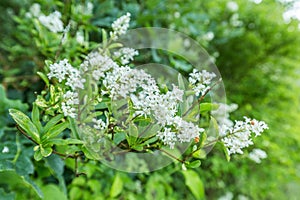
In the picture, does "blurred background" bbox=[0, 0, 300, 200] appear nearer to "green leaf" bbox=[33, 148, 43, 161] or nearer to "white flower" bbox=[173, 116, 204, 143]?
"green leaf" bbox=[33, 148, 43, 161]

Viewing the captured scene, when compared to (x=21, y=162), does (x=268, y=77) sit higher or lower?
higher

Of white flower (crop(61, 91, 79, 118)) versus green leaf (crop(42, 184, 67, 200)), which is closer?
white flower (crop(61, 91, 79, 118))

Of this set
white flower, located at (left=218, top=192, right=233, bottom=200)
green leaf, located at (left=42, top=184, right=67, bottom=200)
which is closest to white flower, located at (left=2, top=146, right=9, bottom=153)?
green leaf, located at (left=42, top=184, right=67, bottom=200)

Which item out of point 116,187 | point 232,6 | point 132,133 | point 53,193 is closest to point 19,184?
point 53,193

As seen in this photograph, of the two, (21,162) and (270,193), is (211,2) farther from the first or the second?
(21,162)

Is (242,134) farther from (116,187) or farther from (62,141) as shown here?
(116,187)

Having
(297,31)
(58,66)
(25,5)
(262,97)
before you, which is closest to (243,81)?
(262,97)
